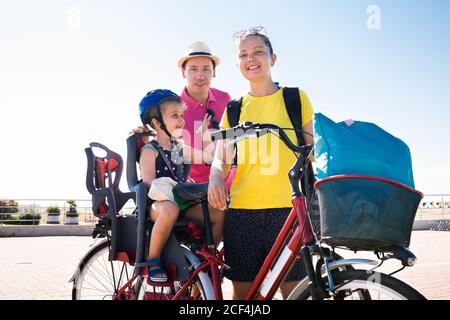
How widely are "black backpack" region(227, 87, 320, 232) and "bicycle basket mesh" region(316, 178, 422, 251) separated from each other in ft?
0.93

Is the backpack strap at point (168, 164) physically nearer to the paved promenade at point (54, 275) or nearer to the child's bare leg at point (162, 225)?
the child's bare leg at point (162, 225)

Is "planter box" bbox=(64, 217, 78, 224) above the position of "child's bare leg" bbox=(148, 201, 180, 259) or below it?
below

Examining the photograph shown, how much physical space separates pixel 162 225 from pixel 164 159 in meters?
0.47

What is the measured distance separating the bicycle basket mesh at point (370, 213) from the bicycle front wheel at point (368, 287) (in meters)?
0.17

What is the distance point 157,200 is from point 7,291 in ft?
14.1

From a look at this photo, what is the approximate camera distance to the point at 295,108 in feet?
9.30

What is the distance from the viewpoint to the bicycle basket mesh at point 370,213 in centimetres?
184

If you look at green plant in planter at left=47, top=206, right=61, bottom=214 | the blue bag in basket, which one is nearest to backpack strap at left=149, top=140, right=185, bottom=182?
the blue bag in basket

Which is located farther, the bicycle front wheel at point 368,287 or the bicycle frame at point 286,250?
the bicycle frame at point 286,250

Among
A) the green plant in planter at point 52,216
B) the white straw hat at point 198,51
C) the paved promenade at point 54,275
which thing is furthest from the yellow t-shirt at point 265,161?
the green plant in planter at point 52,216

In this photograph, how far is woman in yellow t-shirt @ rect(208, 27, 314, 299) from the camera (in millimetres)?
2852

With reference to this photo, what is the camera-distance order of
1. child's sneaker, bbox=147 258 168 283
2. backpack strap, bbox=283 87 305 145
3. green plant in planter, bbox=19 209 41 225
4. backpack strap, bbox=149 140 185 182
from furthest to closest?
green plant in planter, bbox=19 209 41 225, backpack strap, bbox=149 140 185 182, child's sneaker, bbox=147 258 168 283, backpack strap, bbox=283 87 305 145

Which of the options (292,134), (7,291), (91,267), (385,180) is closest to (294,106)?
(292,134)

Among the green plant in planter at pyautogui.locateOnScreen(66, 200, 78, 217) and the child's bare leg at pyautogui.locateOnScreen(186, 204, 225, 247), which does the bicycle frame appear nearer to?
the child's bare leg at pyautogui.locateOnScreen(186, 204, 225, 247)
